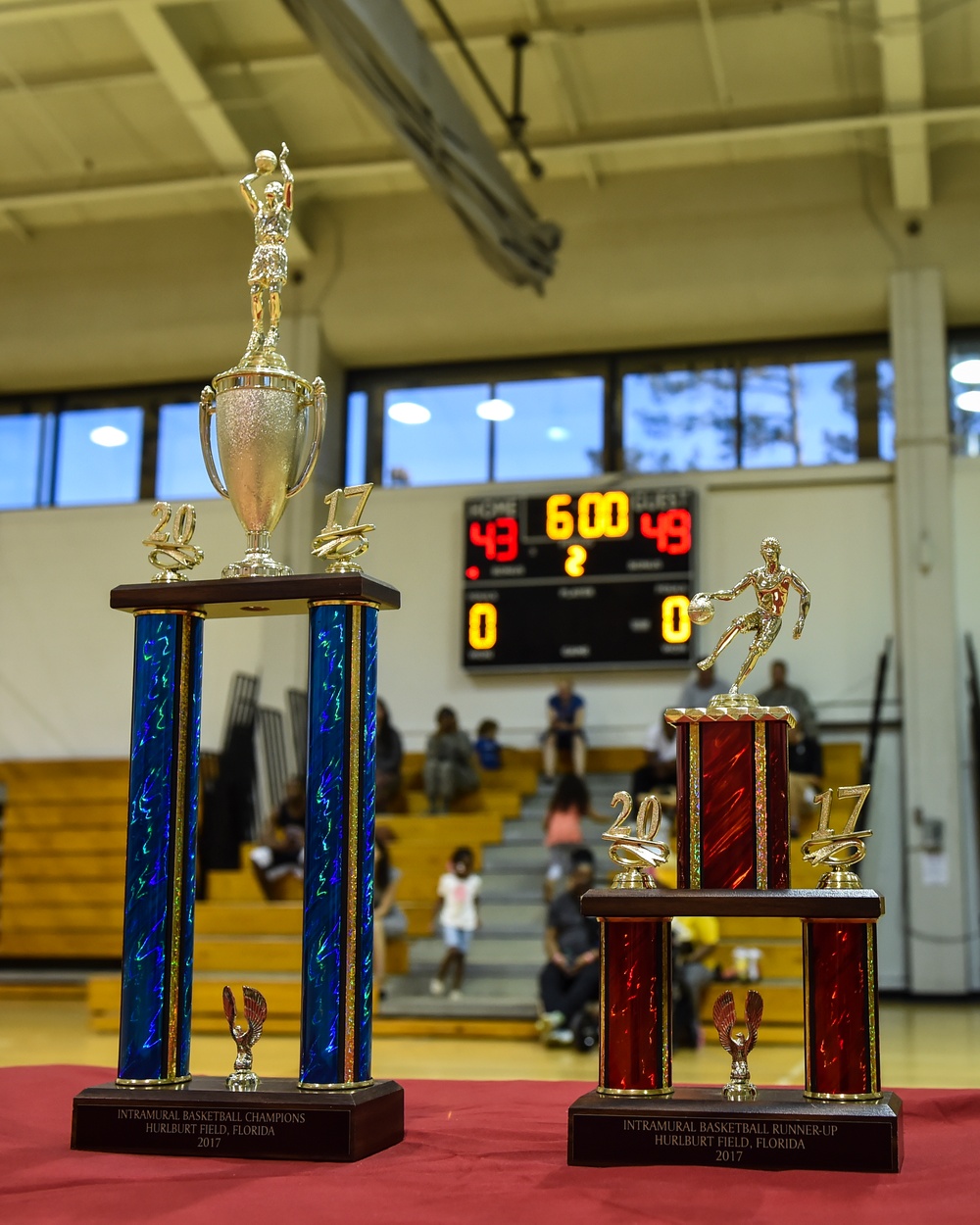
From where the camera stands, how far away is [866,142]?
12.6 metres

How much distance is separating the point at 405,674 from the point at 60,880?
3.83 m

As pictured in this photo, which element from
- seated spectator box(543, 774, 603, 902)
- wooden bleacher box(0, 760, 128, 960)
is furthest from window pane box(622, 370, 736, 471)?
wooden bleacher box(0, 760, 128, 960)

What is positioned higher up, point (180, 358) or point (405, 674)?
point (180, 358)

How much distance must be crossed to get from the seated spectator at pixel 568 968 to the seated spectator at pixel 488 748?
397 cm

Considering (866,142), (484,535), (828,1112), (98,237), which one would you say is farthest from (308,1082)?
(98,237)

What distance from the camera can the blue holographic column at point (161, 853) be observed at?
3.52m

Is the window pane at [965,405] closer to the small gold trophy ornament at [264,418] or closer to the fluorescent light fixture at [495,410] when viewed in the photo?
the fluorescent light fixture at [495,410]

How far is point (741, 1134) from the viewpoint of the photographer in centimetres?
312

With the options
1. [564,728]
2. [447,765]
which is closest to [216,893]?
[447,765]

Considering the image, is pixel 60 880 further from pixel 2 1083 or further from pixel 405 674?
pixel 2 1083

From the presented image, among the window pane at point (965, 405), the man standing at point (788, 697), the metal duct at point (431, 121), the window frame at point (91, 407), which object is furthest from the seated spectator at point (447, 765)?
the window pane at point (965, 405)

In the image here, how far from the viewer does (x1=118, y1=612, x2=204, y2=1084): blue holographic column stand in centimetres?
352

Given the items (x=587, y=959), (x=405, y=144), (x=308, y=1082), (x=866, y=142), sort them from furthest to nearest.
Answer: (x=866, y=142) → (x=405, y=144) → (x=587, y=959) → (x=308, y=1082)

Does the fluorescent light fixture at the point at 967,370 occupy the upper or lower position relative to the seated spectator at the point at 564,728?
upper
